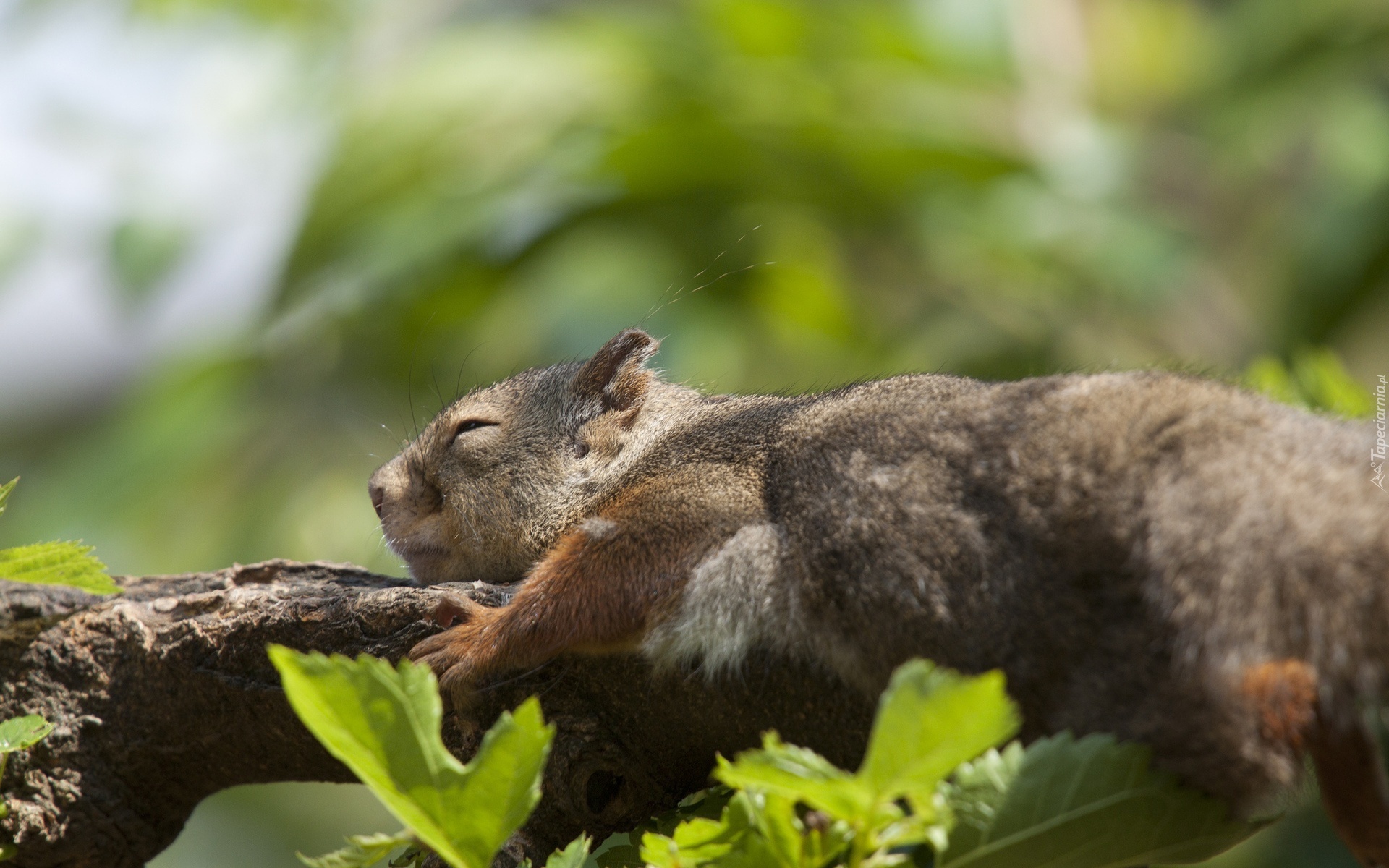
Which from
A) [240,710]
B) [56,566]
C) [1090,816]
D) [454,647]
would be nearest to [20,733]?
[56,566]

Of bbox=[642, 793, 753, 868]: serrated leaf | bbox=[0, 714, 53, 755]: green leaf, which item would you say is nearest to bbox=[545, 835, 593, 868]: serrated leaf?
bbox=[642, 793, 753, 868]: serrated leaf

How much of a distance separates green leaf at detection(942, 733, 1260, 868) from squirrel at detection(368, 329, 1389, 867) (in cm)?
7

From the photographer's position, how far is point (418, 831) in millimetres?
1461

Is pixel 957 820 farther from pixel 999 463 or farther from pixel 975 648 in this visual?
pixel 999 463

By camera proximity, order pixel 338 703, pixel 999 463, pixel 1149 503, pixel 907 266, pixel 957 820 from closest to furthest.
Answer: pixel 338 703 < pixel 957 820 < pixel 1149 503 < pixel 999 463 < pixel 907 266

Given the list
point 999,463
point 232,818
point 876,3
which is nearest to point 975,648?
point 999,463

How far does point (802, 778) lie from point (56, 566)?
1.35m

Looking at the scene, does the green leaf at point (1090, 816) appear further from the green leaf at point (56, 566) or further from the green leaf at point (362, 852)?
the green leaf at point (56, 566)

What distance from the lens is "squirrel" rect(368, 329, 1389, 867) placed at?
1.80 m

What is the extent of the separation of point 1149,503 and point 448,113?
4643 millimetres

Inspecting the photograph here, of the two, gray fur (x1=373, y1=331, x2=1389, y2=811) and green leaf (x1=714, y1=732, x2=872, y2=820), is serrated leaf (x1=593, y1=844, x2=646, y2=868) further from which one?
green leaf (x1=714, y1=732, x2=872, y2=820)

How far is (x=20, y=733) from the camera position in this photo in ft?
6.25

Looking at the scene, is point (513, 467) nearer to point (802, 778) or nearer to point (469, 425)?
point (469, 425)

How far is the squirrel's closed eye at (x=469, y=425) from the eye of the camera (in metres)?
3.23
